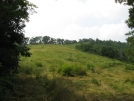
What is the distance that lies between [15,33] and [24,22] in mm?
845

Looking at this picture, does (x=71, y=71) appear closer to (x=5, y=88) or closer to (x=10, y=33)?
(x=10, y=33)

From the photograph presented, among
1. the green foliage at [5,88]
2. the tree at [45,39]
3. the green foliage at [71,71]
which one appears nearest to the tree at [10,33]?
the green foliage at [5,88]

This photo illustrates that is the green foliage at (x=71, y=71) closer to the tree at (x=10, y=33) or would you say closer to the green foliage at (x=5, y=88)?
the tree at (x=10, y=33)

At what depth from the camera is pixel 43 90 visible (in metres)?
10.7

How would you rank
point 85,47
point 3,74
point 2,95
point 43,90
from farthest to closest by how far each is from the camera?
point 85,47 < point 43,90 < point 3,74 < point 2,95

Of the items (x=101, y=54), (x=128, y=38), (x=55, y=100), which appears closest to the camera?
(x=55, y=100)

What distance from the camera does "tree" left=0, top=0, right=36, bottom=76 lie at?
9773mm

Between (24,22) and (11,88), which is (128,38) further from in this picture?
(11,88)

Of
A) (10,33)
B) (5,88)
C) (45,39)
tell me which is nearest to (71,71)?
(10,33)

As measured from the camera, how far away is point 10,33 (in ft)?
35.7

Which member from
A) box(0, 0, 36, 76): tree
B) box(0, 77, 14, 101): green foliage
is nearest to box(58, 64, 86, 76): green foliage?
box(0, 0, 36, 76): tree

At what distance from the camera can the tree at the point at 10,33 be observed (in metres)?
9.77

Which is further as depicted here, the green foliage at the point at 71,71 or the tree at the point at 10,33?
the green foliage at the point at 71,71

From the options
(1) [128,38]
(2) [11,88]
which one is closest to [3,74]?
(2) [11,88]
